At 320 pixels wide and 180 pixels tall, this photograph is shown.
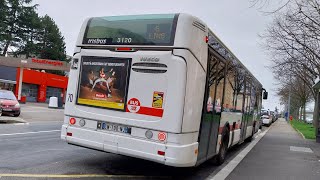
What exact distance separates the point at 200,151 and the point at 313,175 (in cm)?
415

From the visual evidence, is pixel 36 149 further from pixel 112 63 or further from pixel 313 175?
pixel 313 175

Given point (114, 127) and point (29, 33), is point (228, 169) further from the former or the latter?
point (29, 33)

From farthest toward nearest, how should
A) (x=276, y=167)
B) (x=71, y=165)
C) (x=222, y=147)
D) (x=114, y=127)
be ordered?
(x=276, y=167) → (x=222, y=147) → (x=71, y=165) → (x=114, y=127)

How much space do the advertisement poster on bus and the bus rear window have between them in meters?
0.42

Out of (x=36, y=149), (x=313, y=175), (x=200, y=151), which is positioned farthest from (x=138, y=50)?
(x=313, y=175)

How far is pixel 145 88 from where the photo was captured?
784cm

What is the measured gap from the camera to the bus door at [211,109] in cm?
864

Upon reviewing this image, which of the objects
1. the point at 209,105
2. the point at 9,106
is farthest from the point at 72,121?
the point at 9,106

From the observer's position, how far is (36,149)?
35.8 feet

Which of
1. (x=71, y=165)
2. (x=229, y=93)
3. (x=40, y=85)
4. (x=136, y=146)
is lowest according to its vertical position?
(x=71, y=165)

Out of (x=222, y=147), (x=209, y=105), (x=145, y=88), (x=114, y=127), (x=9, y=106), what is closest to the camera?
(x=145, y=88)

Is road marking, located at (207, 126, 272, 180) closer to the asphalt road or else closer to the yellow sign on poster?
the asphalt road

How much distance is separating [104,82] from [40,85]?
52697 mm

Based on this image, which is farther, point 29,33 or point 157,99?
point 29,33
